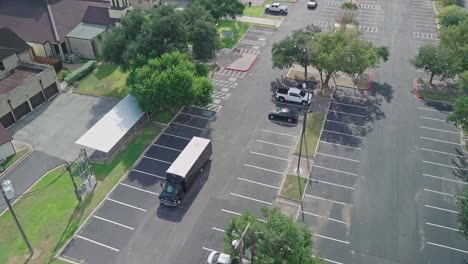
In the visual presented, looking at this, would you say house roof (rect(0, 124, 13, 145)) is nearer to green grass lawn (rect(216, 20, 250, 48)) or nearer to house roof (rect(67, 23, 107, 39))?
house roof (rect(67, 23, 107, 39))

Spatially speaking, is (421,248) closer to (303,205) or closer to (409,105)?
(303,205)

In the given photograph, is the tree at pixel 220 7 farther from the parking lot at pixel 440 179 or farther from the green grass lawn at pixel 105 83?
the parking lot at pixel 440 179

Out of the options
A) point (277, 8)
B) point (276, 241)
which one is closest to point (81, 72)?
point (277, 8)

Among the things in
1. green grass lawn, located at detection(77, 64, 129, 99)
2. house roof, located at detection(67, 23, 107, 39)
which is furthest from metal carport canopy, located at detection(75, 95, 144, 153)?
house roof, located at detection(67, 23, 107, 39)

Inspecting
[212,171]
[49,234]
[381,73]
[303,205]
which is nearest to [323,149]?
[303,205]

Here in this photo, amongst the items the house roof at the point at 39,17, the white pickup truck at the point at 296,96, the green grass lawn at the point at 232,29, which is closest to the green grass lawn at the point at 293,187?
the white pickup truck at the point at 296,96

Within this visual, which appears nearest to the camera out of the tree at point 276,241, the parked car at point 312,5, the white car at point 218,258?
the tree at point 276,241

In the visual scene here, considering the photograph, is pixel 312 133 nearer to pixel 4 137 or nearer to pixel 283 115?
pixel 283 115
